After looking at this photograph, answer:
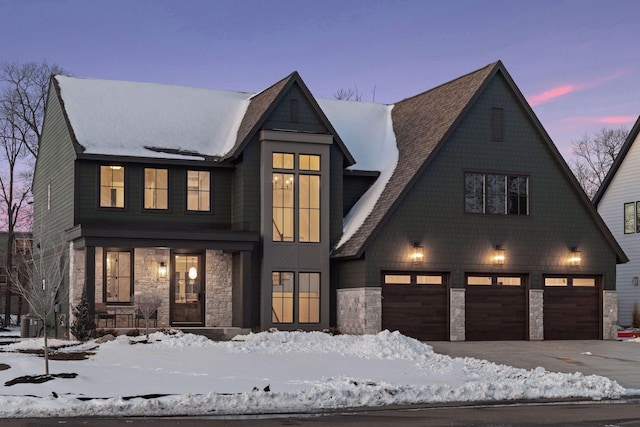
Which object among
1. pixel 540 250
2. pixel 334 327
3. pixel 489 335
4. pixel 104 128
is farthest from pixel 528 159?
pixel 104 128

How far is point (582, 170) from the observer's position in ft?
226

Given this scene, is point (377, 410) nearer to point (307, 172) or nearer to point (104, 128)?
point (307, 172)

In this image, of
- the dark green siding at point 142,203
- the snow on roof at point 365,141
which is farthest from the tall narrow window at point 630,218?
the dark green siding at point 142,203

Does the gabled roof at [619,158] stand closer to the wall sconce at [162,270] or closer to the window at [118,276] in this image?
the wall sconce at [162,270]

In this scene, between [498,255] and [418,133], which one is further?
[418,133]

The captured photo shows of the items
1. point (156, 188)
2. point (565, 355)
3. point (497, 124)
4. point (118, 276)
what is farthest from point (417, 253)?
point (118, 276)

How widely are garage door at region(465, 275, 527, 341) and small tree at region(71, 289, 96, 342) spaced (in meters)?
12.2

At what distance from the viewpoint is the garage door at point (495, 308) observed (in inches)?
1244

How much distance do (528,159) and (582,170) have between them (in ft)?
126

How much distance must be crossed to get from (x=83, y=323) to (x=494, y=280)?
13657 mm

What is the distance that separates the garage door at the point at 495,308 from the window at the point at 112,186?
1194 cm

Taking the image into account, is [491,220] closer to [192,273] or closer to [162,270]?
[192,273]

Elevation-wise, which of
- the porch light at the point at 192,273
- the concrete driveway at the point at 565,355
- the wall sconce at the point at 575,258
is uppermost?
the wall sconce at the point at 575,258

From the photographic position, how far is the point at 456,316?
31.1m
